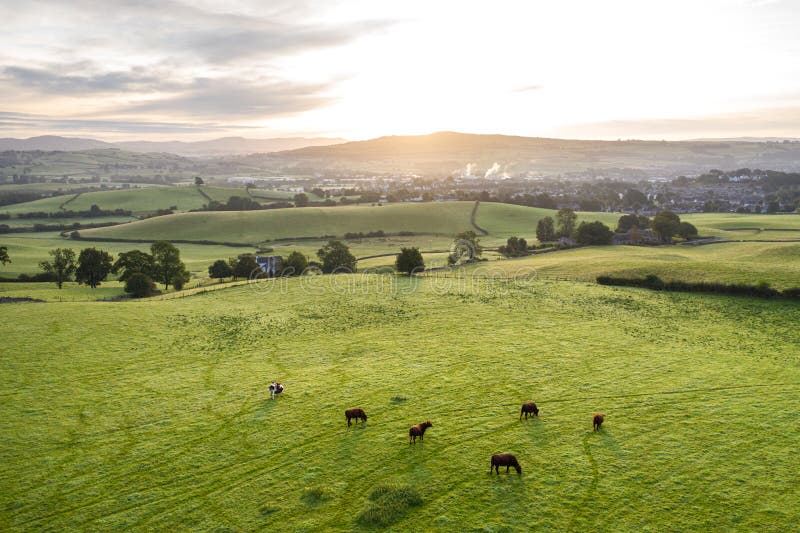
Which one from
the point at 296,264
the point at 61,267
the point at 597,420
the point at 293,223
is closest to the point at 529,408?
the point at 597,420

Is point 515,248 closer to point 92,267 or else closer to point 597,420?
point 92,267

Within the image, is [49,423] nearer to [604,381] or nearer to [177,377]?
[177,377]

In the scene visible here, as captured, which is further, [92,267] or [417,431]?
[92,267]

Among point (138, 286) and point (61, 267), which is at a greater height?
point (61, 267)

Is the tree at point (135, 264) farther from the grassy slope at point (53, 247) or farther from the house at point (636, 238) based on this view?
the house at point (636, 238)

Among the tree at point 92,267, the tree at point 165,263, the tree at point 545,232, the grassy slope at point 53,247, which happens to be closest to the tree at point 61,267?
the tree at point 92,267

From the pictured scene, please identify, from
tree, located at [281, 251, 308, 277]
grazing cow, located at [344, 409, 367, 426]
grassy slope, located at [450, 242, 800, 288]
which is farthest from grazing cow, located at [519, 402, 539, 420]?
tree, located at [281, 251, 308, 277]
